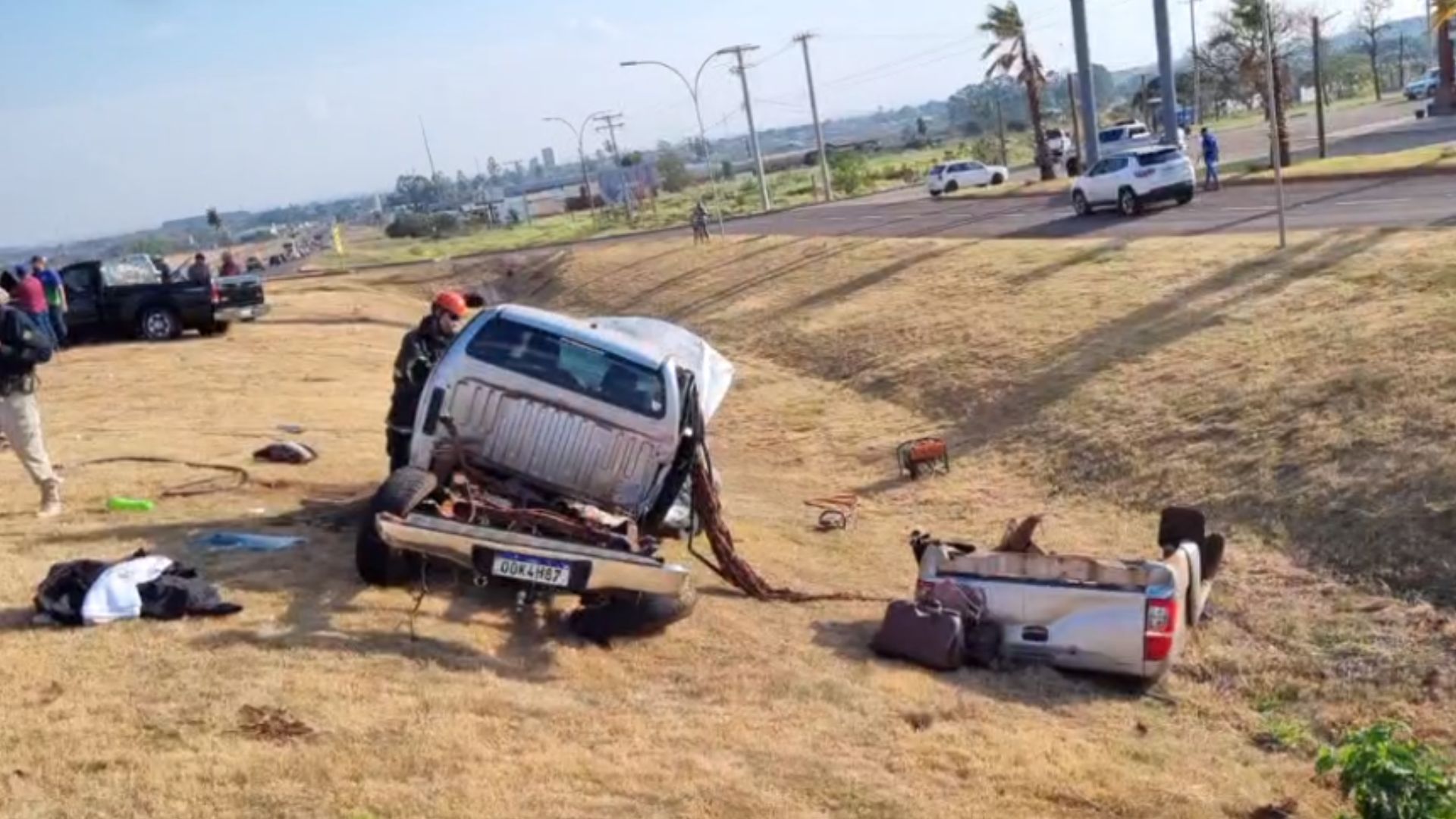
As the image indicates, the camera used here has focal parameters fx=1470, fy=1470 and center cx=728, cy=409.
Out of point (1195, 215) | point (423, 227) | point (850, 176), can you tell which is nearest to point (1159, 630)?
point (1195, 215)

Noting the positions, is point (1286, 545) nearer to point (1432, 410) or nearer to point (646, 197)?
point (1432, 410)

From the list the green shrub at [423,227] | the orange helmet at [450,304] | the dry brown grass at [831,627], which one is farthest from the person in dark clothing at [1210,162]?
the green shrub at [423,227]

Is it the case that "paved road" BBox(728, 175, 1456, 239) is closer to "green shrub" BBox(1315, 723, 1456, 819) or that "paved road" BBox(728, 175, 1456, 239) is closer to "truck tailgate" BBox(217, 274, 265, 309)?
"truck tailgate" BBox(217, 274, 265, 309)

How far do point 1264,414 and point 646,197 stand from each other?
315ft

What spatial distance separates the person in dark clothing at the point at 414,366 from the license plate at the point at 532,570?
7.52 ft

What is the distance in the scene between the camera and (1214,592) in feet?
35.6

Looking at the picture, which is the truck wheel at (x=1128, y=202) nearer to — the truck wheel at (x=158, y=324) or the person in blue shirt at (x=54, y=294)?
the truck wheel at (x=158, y=324)

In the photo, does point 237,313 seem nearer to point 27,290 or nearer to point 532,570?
point 27,290

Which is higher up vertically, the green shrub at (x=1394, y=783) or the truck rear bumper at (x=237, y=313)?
the truck rear bumper at (x=237, y=313)

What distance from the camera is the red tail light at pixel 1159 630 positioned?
8602 mm

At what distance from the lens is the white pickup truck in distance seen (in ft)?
28.4

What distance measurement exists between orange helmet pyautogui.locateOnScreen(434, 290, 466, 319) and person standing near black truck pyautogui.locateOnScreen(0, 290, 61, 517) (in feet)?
9.11

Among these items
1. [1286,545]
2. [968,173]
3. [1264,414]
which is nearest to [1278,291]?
[1264,414]

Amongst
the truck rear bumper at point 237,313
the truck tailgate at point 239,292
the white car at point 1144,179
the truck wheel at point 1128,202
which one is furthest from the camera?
the truck wheel at point 1128,202
